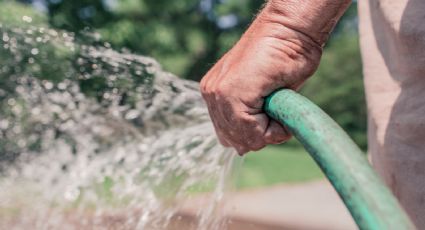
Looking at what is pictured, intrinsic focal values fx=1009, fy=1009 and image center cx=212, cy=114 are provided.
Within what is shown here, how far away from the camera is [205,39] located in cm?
1680

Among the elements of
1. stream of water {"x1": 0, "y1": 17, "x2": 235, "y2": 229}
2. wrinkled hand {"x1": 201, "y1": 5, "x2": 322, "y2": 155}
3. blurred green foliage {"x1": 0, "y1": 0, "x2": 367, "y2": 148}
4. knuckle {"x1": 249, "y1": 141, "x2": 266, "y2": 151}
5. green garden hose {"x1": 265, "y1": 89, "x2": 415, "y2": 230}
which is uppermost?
green garden hose {"x1": 265, "y1": 89, "x2": 415, "y2": 230}

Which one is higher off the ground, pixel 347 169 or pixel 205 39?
pixel 347 169

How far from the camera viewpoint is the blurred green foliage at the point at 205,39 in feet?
48.4

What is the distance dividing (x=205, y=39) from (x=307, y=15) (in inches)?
596

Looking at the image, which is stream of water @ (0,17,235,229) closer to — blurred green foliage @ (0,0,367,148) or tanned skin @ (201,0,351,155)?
tanned skin @ (201,0,351,155)

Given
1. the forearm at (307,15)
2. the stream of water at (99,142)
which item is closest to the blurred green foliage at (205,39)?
the stream of water at (99,142)

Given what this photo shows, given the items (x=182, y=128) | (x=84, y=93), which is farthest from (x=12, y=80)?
(x=182, y=128)

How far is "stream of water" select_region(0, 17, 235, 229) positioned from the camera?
2604 mm

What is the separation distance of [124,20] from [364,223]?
13.9 meters

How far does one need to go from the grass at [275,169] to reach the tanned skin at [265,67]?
8898mm

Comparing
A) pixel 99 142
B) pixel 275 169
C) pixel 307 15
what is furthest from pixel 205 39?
pixel 307 15

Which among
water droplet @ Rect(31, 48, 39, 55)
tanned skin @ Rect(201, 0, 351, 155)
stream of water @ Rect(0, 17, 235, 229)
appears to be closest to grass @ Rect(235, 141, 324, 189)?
stream of water @ Rect(0, 17, 235, 229)

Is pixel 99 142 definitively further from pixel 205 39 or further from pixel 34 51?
pixel 205 39

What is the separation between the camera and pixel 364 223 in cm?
116
